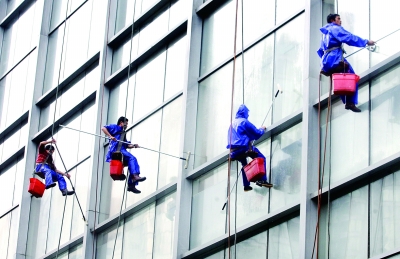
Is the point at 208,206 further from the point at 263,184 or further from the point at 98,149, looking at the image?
the point at 98,149

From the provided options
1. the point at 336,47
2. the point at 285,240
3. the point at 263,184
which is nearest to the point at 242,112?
the point at 263,184

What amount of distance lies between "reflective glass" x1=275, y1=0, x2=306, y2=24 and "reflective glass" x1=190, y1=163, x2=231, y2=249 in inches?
130

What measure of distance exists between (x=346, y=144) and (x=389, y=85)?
133 cm

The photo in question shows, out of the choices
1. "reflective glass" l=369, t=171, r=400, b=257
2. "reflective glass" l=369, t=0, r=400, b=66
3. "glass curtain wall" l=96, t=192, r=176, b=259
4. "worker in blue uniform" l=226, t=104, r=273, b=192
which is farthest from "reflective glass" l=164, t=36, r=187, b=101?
"reflective glass" l=369, t=171, r=400, b=257

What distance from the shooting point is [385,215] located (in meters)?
16.7

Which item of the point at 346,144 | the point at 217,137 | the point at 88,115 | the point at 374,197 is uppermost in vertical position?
the point at 88,115

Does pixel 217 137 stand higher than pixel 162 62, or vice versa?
pixel 162 62

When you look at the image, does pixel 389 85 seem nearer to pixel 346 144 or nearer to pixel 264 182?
pixel 346 144

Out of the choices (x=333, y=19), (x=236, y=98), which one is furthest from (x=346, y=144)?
(x=236, y=98)

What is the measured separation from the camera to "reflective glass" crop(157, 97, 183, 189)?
75.9 feet

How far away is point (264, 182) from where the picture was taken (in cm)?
1912

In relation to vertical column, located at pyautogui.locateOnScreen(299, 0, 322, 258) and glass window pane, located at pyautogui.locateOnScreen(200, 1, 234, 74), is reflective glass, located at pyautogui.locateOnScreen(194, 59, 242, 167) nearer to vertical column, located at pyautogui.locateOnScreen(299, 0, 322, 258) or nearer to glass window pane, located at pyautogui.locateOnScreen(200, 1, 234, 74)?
glass window pane, located at pyautogui.locateOnScreen(200, 1, 234, 74)

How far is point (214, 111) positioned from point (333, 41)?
506 cm

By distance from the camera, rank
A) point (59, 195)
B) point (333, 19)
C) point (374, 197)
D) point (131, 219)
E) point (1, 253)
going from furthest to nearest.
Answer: point (1, 253), point (59, 195), point (131, 219), point (333, 19), point (374, 197)
